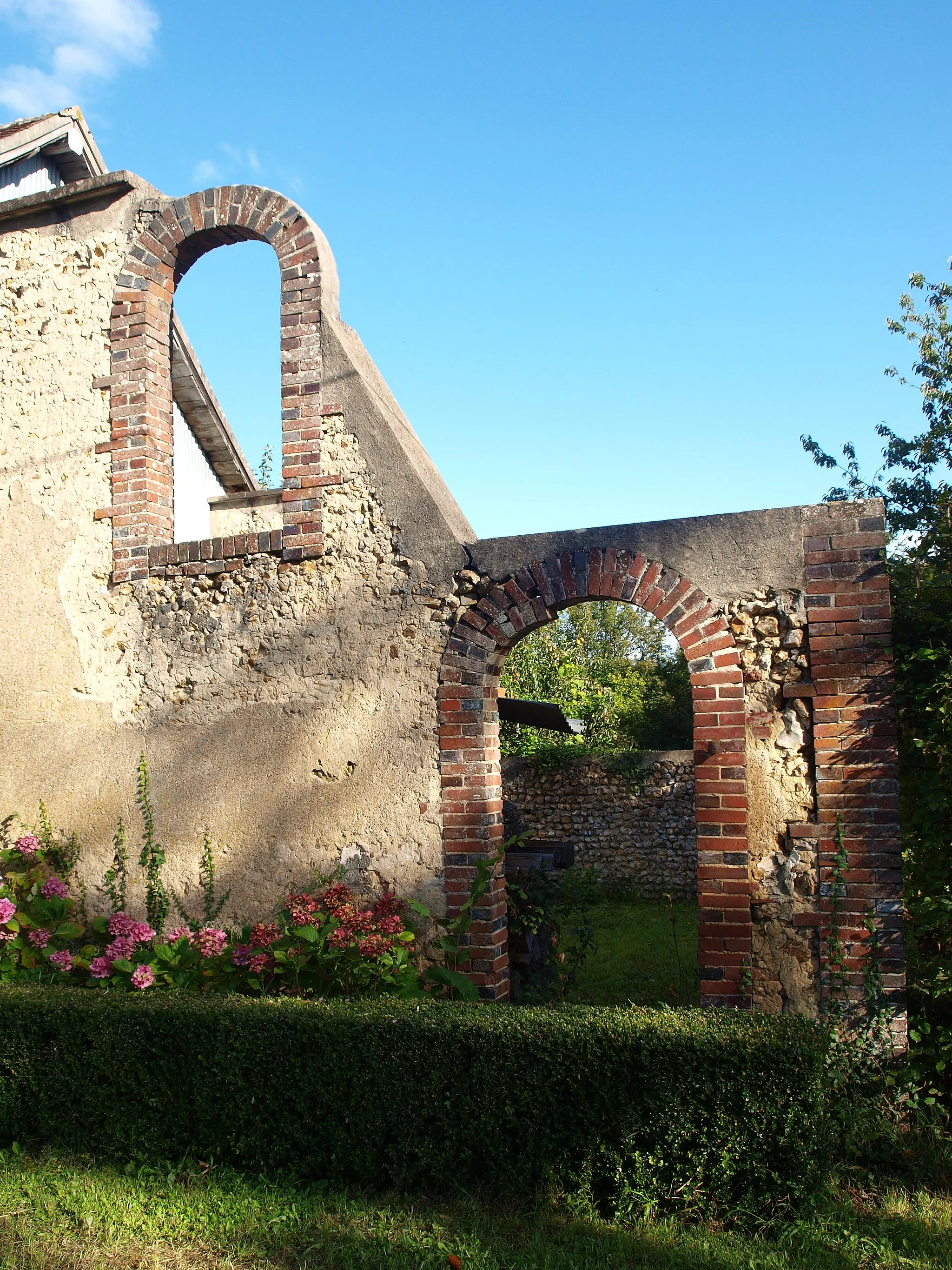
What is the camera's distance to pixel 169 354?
20.7 ft

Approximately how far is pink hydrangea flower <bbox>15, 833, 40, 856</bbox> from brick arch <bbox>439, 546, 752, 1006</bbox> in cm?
275

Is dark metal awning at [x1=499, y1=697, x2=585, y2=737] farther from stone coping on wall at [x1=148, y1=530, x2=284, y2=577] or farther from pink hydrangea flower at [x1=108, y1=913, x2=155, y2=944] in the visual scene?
pink hydrangea flower at [x1=108, y1=913, x2=155, y2=944]

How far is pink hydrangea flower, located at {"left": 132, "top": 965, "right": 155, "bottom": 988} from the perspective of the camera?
484 centimetres

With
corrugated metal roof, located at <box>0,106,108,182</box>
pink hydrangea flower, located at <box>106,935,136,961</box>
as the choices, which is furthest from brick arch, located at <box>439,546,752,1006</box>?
corrugated metal roof, located at <box>0,106,108,182</box>

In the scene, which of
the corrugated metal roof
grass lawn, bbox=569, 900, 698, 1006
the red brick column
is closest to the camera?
the red brick column

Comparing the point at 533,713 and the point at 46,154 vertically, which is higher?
the point at 46,154

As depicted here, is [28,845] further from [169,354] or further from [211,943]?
[169,354]

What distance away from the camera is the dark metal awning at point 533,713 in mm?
6660

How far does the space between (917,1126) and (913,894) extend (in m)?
1.07

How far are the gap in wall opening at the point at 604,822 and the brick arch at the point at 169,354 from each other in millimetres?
1864

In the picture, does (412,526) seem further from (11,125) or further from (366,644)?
(11,125)

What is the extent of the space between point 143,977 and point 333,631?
2.14 metres

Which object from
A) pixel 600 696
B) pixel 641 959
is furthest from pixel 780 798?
pixel 600 696

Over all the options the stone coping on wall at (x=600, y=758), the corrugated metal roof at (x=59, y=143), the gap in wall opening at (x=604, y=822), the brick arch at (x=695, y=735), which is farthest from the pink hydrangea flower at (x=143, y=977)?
the stone coping on wall at (x=600, y=758)
